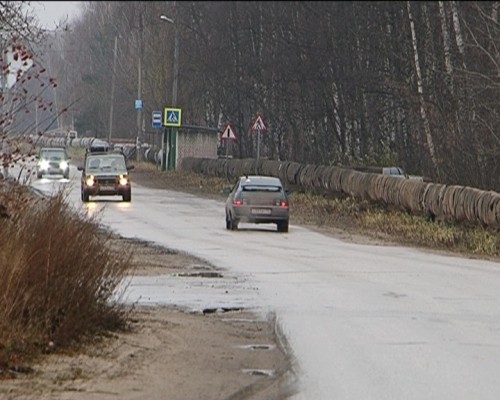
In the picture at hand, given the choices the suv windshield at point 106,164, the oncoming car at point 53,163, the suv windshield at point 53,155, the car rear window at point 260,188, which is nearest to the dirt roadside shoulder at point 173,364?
the car rear window at point 260,188

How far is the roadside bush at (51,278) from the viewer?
39.1ft

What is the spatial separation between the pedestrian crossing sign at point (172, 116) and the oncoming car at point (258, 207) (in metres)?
33.4

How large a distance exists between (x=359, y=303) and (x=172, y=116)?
51.6 metres

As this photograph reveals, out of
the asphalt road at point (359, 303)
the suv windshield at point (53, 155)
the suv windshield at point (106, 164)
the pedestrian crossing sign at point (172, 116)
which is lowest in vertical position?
the asphalt road at point (359, 303)

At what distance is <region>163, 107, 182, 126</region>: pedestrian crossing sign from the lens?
6881cm

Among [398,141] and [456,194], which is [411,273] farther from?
[398,141]

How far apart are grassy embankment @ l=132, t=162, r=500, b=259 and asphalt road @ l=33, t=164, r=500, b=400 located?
5.45 ft

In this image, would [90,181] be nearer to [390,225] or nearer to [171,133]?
[390,225]

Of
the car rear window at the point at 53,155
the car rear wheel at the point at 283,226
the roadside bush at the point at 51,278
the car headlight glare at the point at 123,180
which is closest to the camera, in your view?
the roadside bush at the point at 51,278

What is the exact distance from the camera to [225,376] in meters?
11.8

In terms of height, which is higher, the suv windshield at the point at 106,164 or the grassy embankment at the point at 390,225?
the suv windshield at the point at 106,164

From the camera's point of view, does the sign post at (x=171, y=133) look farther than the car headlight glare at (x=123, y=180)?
Yes

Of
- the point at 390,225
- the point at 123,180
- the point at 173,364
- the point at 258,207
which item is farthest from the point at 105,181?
the point at 173,364

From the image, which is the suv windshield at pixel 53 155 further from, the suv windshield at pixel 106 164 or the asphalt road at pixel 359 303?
the asphalt road at pixel 359 303
